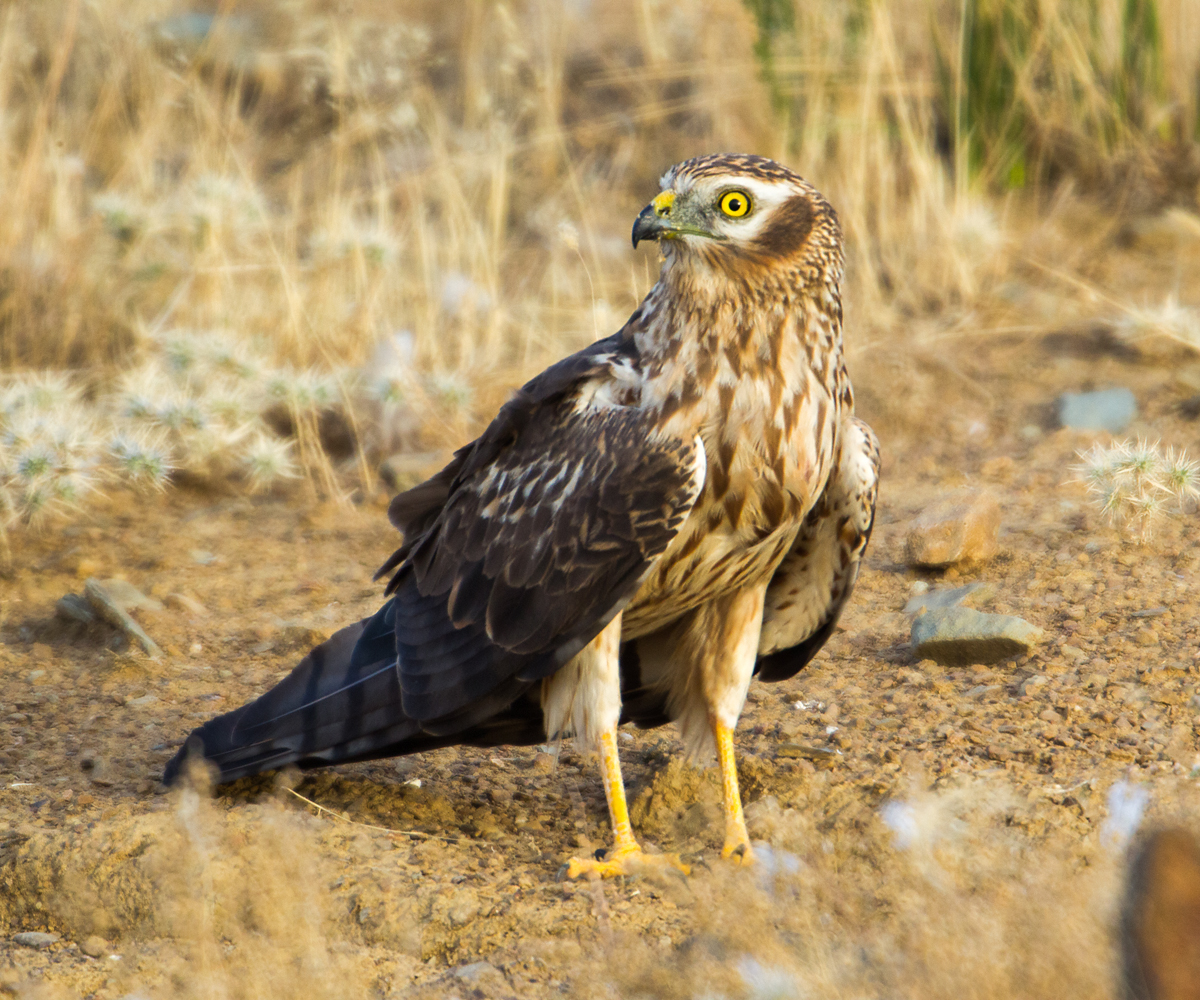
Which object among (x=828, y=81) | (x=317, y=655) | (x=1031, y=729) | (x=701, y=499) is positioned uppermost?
(x=828, y=81)

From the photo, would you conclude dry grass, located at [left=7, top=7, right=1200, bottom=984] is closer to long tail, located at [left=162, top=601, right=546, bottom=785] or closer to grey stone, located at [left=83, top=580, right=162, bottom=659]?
grey stone, located at [left=83, top=580, right=162, bottom=659]

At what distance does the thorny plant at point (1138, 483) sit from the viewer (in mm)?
4559

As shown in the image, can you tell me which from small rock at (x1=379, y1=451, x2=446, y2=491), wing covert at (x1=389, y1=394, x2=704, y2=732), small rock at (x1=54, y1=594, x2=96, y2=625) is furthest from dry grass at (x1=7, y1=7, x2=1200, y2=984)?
wing covert at (x1=389, y1=394, x2=704, y2=732)

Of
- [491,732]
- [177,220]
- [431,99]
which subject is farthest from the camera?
[431,99]

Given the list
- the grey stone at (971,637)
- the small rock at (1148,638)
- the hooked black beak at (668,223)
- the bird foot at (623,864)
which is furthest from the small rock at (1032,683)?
the hooked black beak at (668,223)

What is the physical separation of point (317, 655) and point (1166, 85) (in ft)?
19.2

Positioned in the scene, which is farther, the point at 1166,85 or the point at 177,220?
the point at 1166,85

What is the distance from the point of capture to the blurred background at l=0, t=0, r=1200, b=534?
244 inches

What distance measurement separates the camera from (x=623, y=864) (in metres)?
3.41

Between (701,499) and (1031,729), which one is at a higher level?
(701,499)

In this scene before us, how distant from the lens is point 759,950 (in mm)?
2518

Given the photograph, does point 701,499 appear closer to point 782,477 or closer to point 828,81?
point 782,477

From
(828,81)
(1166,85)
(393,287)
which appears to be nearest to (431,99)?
(393,287)

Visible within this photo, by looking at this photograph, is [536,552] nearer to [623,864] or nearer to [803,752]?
[623,864]
